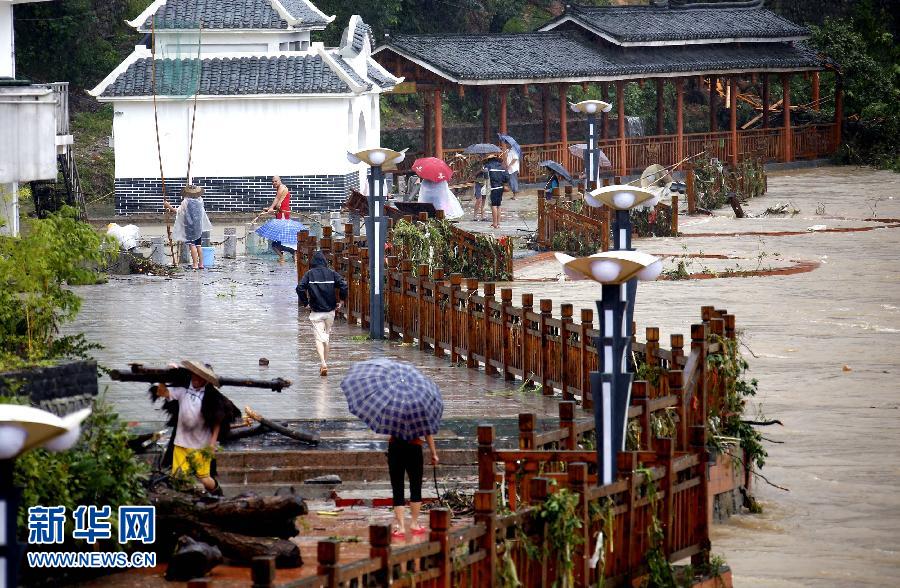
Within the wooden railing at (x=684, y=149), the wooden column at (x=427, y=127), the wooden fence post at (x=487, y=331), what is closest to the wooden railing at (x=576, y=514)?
the wooden fence post at (x=487, y=331)

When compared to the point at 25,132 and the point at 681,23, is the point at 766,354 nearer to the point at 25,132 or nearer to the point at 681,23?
the point at 25,132

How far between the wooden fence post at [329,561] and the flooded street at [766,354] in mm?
5634

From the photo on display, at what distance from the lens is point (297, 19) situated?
38.5m

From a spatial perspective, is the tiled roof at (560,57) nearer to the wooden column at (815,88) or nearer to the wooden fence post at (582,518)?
the wooden column at (815,88)

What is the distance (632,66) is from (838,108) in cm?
1003

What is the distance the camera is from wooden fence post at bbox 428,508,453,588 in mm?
9117

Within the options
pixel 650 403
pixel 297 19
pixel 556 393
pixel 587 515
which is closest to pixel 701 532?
pixel 650 403

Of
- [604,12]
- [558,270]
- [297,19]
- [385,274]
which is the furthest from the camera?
[604,12]

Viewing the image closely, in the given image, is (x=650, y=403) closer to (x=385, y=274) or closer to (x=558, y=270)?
(x=385, y=274)

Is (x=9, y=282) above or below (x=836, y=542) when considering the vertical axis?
above

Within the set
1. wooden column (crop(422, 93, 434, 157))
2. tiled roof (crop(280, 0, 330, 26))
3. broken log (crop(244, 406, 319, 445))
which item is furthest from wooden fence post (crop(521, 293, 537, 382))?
wooden column (crop(422, 93, 434, 157))

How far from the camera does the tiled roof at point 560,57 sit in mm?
43344

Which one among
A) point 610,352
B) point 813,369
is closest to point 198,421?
point 610,352

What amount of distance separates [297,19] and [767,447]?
77.3ft
